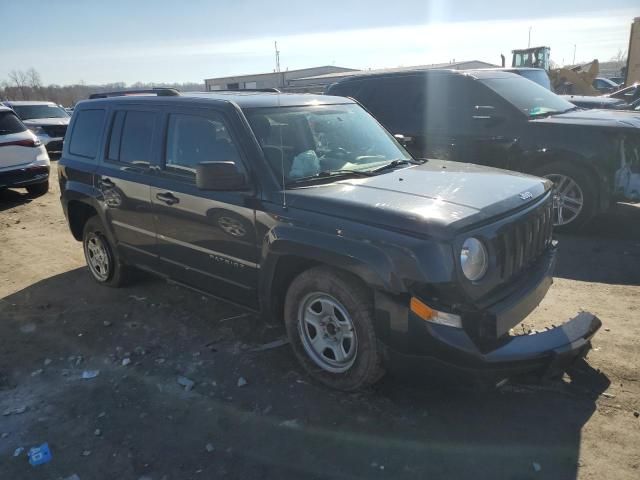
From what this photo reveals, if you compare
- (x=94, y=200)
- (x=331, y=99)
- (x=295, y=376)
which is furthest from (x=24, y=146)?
(x=295, y=376)

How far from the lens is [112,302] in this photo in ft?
16.9

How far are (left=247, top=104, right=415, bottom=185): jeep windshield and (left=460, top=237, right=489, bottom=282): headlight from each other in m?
1.14

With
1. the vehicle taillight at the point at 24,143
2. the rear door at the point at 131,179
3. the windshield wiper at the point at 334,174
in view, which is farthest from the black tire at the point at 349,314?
the vehicle taillight at the point at 24,143

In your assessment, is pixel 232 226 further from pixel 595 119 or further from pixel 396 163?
pixel 595 119

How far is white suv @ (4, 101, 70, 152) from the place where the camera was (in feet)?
52.4

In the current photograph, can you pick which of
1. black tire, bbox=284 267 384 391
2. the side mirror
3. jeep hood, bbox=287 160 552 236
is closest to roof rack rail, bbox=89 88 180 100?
the side mirror

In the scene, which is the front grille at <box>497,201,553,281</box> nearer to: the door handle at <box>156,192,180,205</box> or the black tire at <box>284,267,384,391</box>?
the black tire at <box>284,267,384,391</box>

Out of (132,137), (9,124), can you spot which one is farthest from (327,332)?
(9,124)

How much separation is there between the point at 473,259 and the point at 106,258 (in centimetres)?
405

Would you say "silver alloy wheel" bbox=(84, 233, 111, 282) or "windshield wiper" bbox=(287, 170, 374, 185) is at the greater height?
"windshield wiper" bbox=(287, 170, 374, 185)

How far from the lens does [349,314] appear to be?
313 centimetres

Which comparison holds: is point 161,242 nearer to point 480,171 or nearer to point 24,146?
point 480,171

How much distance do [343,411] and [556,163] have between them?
15.6 ft

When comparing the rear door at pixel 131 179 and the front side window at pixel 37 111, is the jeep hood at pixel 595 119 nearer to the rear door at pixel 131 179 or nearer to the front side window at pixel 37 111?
the rear door at pixel 131 179
